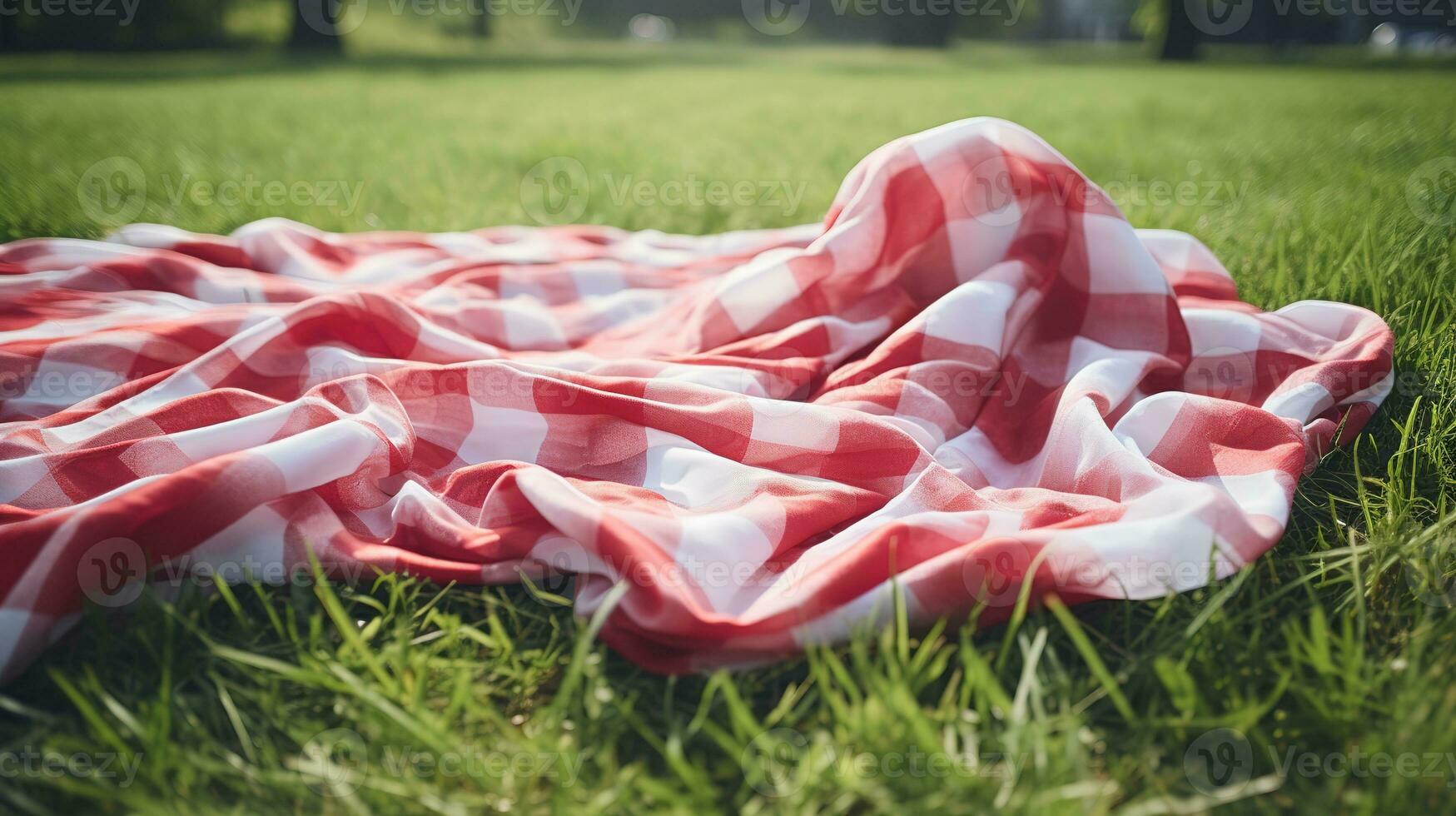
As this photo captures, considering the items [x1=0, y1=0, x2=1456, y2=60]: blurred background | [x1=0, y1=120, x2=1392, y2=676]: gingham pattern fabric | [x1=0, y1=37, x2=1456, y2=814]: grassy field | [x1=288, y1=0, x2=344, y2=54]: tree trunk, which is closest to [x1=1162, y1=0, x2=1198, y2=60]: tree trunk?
[x1=0, y1=0, x2=1456, y2=60]: blurred background

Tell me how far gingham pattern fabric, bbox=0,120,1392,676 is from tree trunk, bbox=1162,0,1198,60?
18.2 meters

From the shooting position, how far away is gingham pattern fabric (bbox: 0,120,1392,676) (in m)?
1.07

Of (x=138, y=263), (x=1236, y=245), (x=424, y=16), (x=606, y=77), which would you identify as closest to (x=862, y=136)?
(x=1236, y=245)

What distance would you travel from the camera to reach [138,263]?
199cm

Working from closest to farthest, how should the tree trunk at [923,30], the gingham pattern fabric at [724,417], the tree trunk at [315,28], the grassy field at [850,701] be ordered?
1. the grassy field at [850,701]
2. the gingham pattern fabric at [724,417]
3. the tree trunk at [315,28]
4. the tree trunk at [923,30]

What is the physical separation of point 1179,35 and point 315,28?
16.3 meters

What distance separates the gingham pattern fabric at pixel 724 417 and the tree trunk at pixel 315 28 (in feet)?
51.2

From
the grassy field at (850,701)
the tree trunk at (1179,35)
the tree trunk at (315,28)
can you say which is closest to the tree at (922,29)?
the tree trunk at (1179,35)

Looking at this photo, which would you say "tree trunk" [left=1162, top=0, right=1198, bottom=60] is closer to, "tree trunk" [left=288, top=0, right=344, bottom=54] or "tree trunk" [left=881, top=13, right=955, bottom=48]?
"tree trunk" [left=881, top=13, right=955, bottom=48]

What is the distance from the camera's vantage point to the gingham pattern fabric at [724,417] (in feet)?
3.50

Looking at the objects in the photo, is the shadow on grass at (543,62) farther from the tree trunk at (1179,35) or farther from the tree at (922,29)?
the tree at (922,29)

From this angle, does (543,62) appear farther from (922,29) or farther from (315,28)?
(922,29)

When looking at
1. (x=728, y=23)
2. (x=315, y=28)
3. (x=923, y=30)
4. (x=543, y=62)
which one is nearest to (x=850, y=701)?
(x=543, y=62)

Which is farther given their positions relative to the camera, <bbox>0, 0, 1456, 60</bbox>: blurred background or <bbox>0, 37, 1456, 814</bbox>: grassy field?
<bbox>0, 0, 1456, 60</bbox>: blurred background
